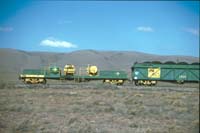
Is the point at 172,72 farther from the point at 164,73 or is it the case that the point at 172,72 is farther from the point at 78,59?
the point at 78,59

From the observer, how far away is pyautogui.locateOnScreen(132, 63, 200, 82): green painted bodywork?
131ft

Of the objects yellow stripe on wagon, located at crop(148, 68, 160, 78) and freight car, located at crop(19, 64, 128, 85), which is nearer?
freight car, located at crop(19, 64, 128, 85)

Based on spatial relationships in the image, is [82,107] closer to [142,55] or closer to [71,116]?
[71,116]

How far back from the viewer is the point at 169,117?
16609 millimetres

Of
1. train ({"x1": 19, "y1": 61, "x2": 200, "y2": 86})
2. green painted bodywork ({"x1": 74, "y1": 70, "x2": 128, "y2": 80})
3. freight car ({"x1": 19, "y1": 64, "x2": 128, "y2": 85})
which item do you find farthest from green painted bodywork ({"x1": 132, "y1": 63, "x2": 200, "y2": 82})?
freight car ({"x1": 19, "y1": 64, "x2": 128, "y2": 85})

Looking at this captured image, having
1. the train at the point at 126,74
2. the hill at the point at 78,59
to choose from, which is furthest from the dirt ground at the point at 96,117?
the hill at the point at 78,59

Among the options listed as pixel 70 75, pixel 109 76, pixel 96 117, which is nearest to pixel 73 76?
pixel 70 75

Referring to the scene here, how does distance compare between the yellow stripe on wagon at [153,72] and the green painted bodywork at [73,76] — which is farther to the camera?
the yellow stripe on wagon at [153,72]

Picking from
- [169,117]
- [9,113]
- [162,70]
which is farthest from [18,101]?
[162,70]

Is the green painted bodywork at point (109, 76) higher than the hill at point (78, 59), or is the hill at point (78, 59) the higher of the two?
the hill at point (78, 59)

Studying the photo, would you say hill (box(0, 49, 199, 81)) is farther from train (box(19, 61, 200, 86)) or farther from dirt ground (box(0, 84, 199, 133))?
dirt ground (box(0, 84, 199, 133))

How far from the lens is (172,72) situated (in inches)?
1596

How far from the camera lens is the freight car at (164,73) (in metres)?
40.0

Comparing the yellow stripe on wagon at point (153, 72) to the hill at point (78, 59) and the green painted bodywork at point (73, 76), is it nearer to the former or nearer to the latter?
the green painted bodywork at point (73, 76)
